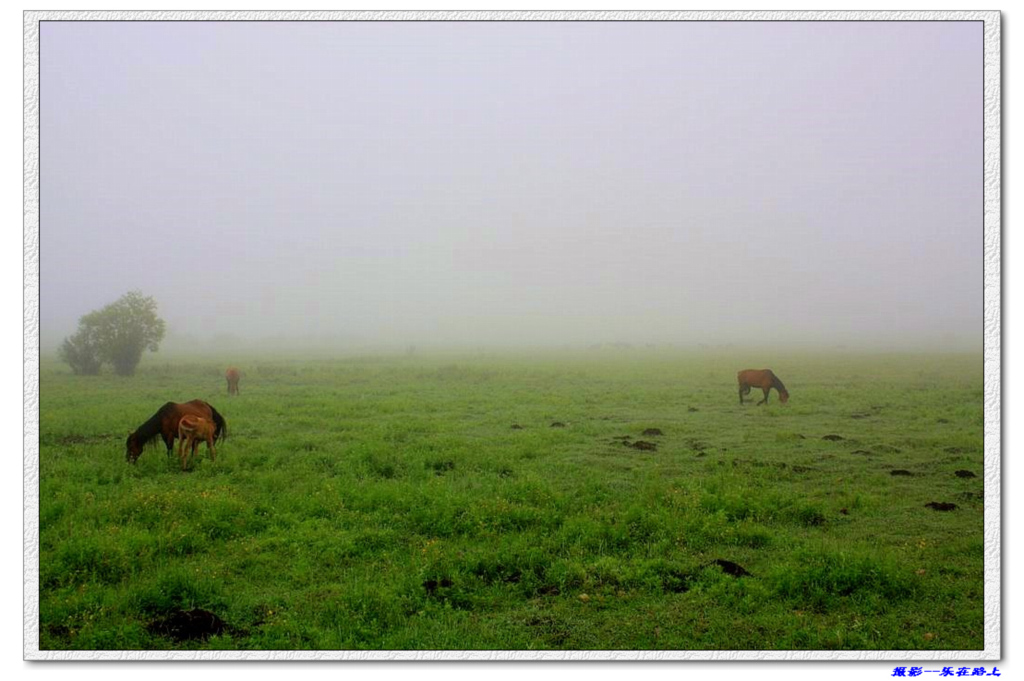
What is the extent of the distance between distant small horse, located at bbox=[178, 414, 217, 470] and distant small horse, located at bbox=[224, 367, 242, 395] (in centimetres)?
75

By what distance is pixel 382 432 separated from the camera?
832 cm

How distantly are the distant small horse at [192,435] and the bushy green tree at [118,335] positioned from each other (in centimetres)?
110

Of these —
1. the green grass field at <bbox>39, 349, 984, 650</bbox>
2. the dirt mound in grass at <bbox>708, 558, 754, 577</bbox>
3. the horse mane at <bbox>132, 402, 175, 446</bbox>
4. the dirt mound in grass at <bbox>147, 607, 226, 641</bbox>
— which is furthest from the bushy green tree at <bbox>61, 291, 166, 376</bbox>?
the dirt mound in grass at <bbox>708, 558, 754, 577</bbox>

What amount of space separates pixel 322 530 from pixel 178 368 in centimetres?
358

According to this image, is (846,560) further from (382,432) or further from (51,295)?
(51,295)

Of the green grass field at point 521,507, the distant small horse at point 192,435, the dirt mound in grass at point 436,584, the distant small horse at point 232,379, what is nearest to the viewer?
the green grass field at point 521,507

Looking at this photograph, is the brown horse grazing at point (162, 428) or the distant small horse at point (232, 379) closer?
the brown horse grazing at point (162, 428)

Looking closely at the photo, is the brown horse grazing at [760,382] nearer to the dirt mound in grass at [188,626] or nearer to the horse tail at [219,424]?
the dirt mound in grass at [188,626]

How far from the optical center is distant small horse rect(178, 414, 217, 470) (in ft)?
25.5

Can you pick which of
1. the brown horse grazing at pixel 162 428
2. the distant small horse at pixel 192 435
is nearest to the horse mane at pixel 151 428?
the brown horse grazing at pixel 162 428

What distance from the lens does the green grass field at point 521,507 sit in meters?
5.20

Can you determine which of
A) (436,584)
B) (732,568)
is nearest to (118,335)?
(436,584)

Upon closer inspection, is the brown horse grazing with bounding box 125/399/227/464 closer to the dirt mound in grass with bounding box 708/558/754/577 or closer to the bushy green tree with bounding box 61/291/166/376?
the bushy green tree with bounding box 61/291/166/376

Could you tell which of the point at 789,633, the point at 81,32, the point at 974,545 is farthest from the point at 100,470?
the point at 974,545
